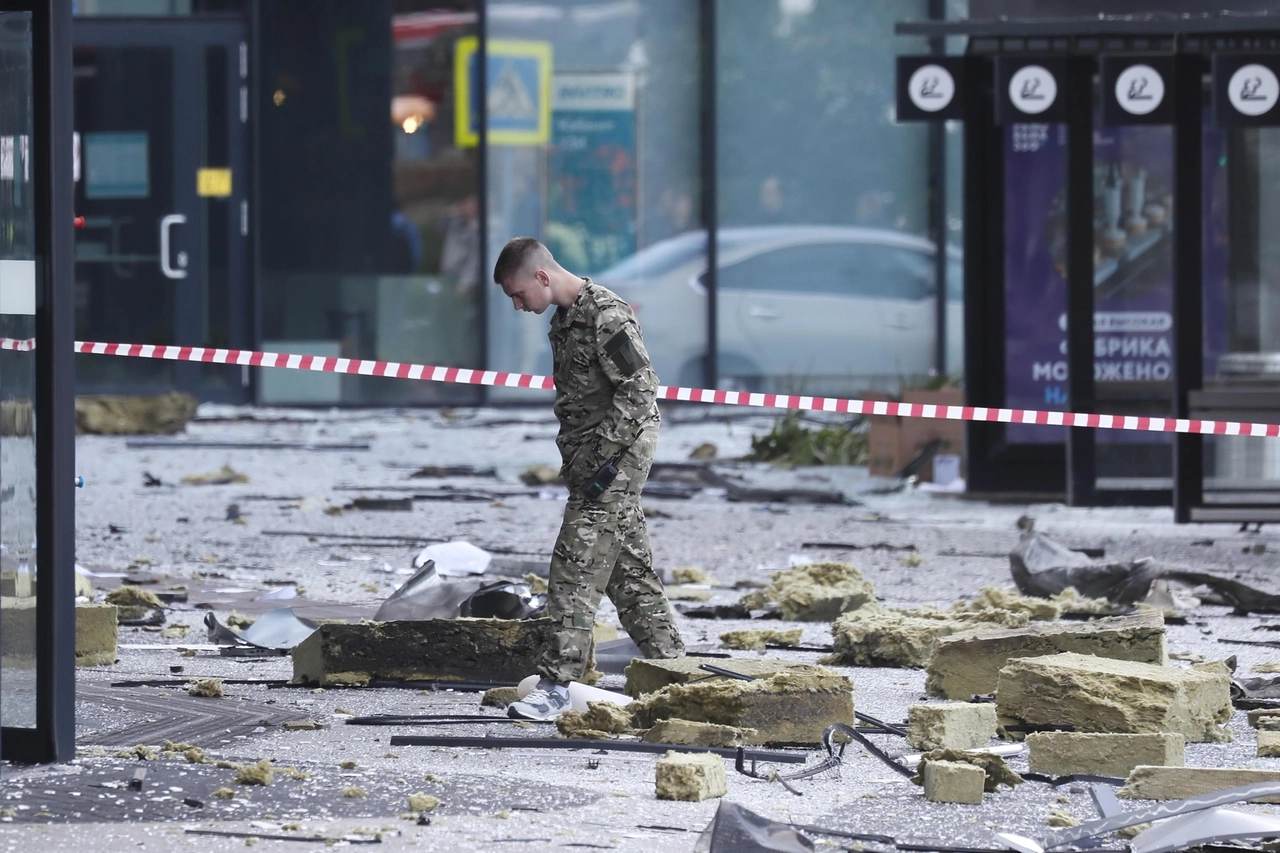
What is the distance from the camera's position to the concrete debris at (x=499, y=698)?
6156 millimetres

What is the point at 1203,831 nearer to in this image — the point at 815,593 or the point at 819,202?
the point at 815,593

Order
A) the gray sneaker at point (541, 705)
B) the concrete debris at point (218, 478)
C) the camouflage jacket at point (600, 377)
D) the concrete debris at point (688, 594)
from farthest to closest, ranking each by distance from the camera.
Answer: the concrete debris at point (218, 478) < the concrete debris at point (688, 594) < the camouflage jacket at point (600, 377) < the gray sneaker at point (541, 705)

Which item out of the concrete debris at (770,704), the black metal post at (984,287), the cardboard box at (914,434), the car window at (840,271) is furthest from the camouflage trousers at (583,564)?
the car window at (840,271)

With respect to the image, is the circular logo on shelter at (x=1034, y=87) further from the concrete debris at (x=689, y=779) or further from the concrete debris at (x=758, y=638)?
the concrete debris at (x=689, y=779)

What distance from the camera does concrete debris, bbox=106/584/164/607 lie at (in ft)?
26.6

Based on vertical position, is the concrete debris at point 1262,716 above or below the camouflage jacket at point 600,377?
below

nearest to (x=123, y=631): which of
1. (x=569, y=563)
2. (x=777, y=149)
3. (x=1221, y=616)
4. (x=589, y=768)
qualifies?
(x=569, y=563)

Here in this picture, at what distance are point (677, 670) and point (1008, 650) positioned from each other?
1.11 m

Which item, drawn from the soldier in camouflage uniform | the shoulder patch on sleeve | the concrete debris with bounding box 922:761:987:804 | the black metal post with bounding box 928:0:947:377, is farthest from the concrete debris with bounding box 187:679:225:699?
the black metal post with bounding box 928:0:947:377

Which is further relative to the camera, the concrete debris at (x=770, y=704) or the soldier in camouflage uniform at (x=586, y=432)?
the soldier in camouflage uniform at (x=586, y=432)

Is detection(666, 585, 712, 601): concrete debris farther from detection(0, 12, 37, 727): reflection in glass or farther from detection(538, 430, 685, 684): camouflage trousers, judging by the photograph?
detection(0, 12, 37, 727): reflection in glass

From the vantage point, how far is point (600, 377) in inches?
244

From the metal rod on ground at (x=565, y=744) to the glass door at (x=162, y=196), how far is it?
13.5 metres

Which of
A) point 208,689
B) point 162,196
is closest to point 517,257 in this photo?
point 208,689
